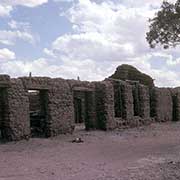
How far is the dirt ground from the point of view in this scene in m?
10.9

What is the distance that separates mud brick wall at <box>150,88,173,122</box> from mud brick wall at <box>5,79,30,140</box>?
1379cm

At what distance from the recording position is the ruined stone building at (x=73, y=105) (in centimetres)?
1748

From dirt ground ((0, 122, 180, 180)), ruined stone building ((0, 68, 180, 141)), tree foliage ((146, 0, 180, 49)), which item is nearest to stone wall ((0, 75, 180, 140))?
ruined stone building ((0, 68, 180, 141))

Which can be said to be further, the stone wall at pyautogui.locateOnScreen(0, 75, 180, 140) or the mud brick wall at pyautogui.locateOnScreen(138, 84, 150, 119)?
the mud brick wall at pyautogui.locateOnScreen(138, 84, 150, 119)

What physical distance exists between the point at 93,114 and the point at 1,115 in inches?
272

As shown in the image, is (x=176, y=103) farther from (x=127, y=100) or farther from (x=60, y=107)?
(x=60, y=107)

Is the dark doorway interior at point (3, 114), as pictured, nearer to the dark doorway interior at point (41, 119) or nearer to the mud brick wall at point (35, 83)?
the mud brick wall at point (35, 83)

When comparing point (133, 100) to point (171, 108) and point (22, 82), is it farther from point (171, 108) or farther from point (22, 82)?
point (22, 82)

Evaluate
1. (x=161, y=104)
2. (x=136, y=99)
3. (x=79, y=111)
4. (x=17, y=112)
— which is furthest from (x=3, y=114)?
(x=161, y=104)

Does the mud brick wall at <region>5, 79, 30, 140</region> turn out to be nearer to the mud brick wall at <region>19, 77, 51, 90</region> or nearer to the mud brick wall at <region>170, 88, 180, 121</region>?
the mud brick wall at <region>19, 77, 51, 90</region>

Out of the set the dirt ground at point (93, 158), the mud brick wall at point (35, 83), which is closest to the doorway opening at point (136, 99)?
the dirt ground at point (93, 158)

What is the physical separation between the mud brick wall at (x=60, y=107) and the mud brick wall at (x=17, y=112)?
5.18 ft

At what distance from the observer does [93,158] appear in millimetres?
14273

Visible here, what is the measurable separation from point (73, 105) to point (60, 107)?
1.50 meters
